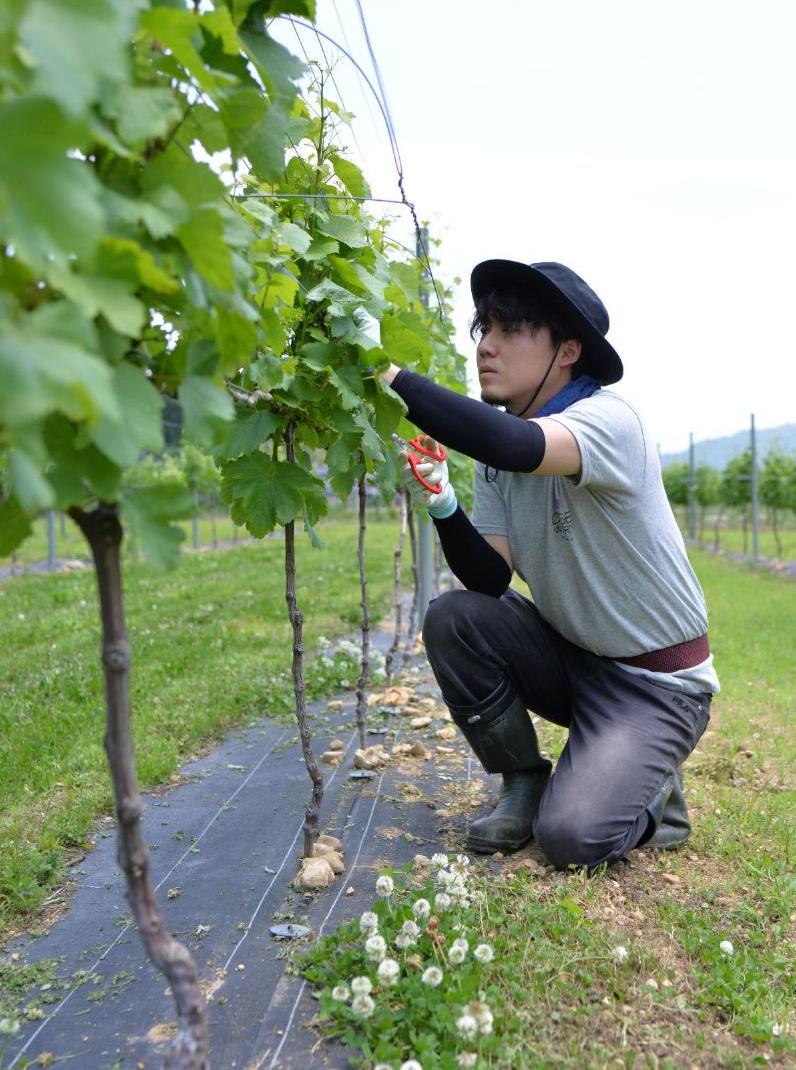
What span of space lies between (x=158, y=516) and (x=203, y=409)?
0.16 metres

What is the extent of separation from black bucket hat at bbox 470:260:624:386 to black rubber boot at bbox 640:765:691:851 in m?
1.24

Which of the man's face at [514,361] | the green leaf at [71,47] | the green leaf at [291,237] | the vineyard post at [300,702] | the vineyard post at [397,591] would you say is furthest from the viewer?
the vineyard post at [397,591]

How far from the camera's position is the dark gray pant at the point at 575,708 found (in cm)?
270

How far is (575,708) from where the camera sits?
3111 mm

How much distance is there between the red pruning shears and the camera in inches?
114

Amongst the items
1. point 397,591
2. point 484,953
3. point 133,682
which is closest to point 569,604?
point 484,953

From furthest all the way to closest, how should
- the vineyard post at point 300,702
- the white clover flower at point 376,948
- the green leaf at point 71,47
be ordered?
the vineyard post at point 300,702 → the white clover flower at point 376,948 → the green leaf at point 71,47

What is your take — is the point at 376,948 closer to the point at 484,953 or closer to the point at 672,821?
the point at 484,953

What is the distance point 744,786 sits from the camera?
148 inches

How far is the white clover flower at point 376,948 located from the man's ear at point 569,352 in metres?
1.73

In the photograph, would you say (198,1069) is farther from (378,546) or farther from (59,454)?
(378,546)

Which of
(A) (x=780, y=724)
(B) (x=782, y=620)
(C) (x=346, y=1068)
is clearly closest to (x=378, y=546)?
(B) (x=782, y=620)

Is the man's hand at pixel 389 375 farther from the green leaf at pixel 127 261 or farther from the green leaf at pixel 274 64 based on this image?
the green leaf at pixel 127 261

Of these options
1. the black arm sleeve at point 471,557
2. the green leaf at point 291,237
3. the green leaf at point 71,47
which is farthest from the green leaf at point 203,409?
the black arm sleeve at point 471,557
